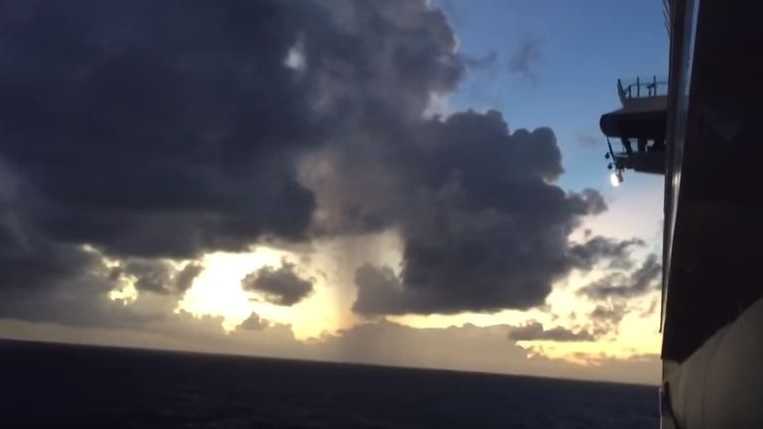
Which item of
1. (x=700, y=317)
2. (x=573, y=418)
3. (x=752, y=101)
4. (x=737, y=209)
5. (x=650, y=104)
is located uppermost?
(x=650, y=104)

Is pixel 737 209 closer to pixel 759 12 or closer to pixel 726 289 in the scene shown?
pixel 726 289

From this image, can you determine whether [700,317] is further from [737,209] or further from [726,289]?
[737,209]

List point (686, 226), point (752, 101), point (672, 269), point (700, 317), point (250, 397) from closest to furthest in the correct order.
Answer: point (752, 101) < point (686, 226) < point (672, 269) < point (700, 317) < point (250, 397)

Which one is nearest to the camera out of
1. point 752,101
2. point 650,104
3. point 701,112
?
point 752,101

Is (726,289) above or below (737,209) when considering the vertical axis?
below

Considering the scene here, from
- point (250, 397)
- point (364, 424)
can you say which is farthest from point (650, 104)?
point (250, 397)

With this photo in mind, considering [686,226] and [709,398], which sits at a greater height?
[686,226]

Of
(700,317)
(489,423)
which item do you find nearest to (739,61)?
(700,317)

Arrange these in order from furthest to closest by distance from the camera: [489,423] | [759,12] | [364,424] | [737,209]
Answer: [489,423] < [364,424] < [737,209] < [759,12]

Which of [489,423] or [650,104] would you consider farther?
[489,423]
